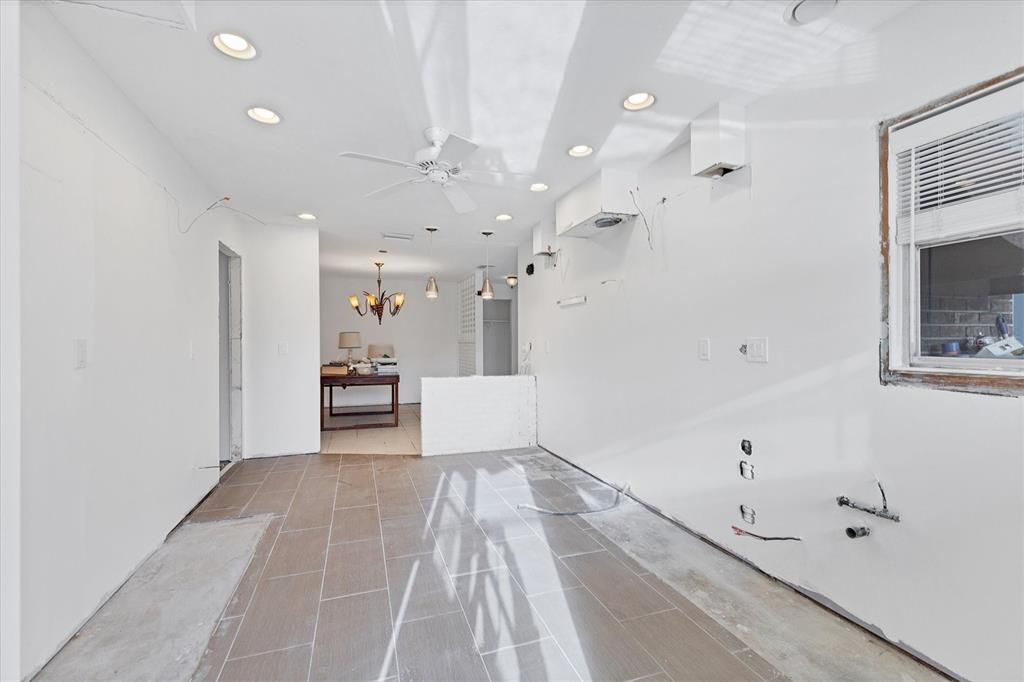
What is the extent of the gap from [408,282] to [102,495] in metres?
6.83

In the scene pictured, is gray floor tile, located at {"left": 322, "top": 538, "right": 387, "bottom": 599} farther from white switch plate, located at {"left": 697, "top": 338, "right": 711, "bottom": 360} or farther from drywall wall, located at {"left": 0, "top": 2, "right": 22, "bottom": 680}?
white switch plate, located at {"left": 697, "top": 338, "right": 711, "bottom": 360}

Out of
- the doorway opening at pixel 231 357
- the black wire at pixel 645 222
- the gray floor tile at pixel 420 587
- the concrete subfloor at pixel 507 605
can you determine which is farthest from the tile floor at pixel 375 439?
the black wire at pixel 645 222

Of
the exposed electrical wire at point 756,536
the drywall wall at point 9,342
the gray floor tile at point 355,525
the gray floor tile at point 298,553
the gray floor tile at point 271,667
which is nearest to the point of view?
the drywall wall at point 9,342

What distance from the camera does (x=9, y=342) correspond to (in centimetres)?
71

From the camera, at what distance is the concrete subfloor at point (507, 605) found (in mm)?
1630

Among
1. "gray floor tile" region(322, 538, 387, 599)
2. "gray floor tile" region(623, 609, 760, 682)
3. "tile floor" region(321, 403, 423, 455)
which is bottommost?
"tile floor" region(321, 403, 423, 455)

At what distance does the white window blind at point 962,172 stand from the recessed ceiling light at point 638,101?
3.49ft

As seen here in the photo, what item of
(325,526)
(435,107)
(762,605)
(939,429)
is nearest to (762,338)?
(939,429)

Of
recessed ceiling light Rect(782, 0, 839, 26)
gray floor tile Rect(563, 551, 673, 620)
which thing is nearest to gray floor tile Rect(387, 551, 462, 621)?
gray floor tile Rect(563, 551, 673, 620)

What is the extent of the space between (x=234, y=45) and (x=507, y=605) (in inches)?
106

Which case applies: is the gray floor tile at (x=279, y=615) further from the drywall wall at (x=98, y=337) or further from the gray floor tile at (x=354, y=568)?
the drywall wall at (x=98, y=337)

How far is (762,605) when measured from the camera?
1977 mm

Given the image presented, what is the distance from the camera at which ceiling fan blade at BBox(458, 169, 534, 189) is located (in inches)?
127

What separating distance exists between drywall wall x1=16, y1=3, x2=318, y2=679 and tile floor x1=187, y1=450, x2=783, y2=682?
23.0 inches
